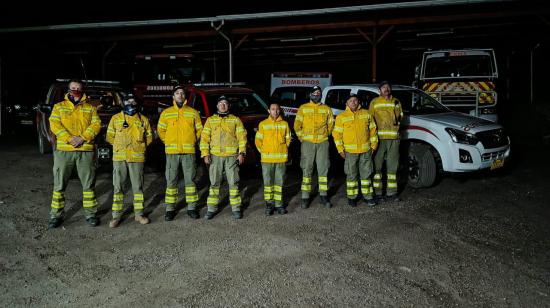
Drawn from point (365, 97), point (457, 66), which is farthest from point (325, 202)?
point (457, 66)

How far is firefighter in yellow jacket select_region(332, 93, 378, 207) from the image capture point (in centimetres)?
693

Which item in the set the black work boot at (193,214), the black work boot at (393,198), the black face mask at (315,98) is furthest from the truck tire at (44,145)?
the black work boot at (393,198)

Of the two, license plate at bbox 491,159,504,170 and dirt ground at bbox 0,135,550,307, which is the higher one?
license plate at bbox 491,159,504,170

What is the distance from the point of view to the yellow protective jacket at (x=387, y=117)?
722 cm

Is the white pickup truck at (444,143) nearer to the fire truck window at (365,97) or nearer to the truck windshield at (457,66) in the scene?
the fire truck window at (365,97)

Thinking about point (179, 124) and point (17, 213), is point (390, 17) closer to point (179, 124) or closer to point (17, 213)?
point (179, 124)

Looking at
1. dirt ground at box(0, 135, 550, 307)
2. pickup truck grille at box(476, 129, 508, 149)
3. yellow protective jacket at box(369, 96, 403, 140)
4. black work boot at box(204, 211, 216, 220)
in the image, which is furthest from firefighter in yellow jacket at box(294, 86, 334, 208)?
pickup truck grille at box(476, 129, 508, 149)

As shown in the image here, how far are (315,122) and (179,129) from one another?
1.94 meters

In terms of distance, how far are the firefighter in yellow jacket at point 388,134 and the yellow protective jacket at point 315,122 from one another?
83 cm

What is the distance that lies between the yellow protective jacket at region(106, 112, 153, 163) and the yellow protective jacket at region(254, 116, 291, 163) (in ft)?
5.24


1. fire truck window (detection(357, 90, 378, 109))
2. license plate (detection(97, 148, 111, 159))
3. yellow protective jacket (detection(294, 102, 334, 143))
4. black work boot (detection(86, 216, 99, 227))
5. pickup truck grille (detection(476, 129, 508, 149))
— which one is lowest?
black work boot (detection(86, 216, 99, 227))

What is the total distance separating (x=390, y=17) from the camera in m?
14.0

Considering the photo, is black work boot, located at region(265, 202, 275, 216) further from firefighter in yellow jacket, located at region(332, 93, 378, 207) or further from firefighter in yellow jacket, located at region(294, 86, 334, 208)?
firefighter in yellow jacket, located at region(332, 93, 378, 207)

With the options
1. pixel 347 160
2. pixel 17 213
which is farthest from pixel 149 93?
pixel 347 160
